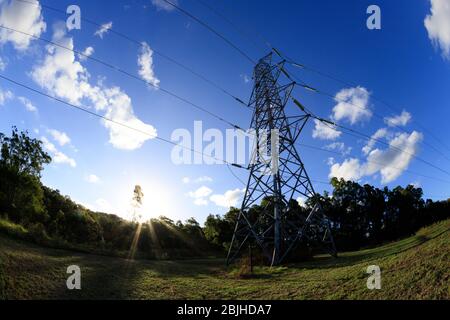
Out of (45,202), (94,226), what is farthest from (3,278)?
(45,202)

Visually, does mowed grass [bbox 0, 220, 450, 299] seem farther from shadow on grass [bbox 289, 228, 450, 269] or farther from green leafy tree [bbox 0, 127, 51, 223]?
green leafy tree [bbox 0, 127, 51, 223]

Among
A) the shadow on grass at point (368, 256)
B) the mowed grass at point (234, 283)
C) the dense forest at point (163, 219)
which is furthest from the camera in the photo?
the dense forest at point (163, 219)

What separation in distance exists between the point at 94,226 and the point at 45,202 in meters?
12.0

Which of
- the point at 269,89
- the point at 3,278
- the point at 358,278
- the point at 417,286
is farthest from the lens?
the point at 269,89

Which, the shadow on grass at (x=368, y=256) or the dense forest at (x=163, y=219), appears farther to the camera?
the dense forest at (x=163, y=219)

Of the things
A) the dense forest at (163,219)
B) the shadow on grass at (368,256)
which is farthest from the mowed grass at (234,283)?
the dense forest at (163,219)

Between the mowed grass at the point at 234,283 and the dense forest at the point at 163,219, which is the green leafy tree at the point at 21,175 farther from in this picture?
the mowed grass at the point at 234,283

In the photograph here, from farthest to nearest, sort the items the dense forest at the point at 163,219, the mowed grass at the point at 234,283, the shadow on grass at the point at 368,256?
the dense forest at the point at 163,219, the shadow on grass at the point at 368,256, the mowed grass at the point at 234,283

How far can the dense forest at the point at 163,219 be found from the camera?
33.2 metres

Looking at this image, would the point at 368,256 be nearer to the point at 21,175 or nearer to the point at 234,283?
the point at 234,283

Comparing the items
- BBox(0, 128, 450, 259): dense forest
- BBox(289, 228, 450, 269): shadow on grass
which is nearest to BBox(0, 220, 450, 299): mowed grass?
BBox(289, 228, 450, 269): shadow on grass

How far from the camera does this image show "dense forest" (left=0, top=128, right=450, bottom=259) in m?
33.2

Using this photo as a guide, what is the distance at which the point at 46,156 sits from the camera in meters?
41.2

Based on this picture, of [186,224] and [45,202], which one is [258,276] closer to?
[186,224]
